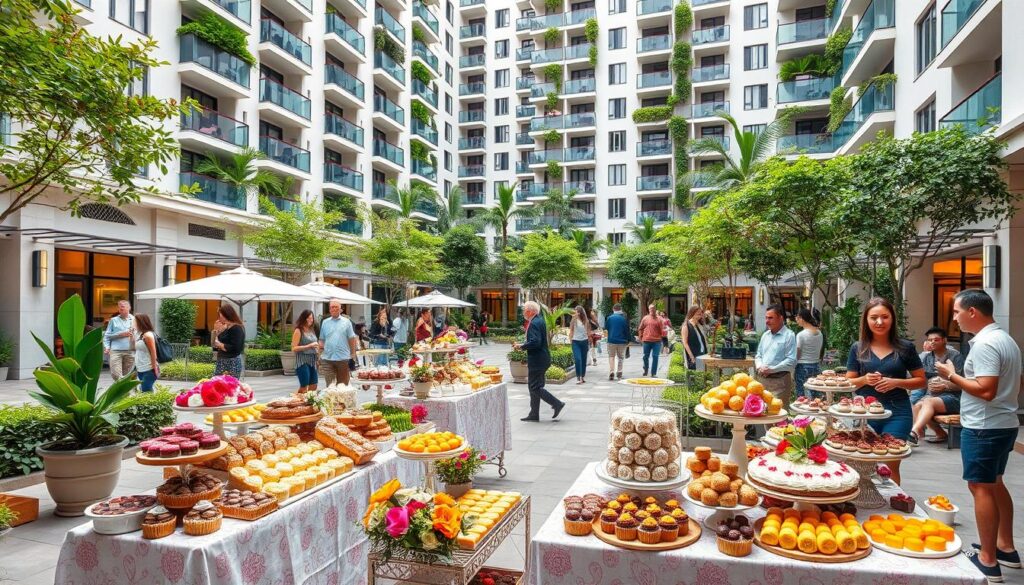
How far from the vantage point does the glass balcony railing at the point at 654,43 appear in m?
38.7

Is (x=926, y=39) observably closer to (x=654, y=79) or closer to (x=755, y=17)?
(x=755, y=17)

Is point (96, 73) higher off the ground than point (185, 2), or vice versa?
point (185, 2)

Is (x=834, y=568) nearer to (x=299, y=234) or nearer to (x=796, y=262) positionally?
(x=796, y=262)

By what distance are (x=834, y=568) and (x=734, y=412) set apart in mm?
1058

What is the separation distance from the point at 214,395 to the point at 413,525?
2.11 m

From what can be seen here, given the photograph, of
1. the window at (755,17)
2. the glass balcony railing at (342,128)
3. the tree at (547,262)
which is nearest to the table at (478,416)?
the tree at (547,262)

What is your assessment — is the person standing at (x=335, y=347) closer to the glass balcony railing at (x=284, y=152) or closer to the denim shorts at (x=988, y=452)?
the denim shorts at (x=988, y=452)

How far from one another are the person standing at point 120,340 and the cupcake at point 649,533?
10.6 meters

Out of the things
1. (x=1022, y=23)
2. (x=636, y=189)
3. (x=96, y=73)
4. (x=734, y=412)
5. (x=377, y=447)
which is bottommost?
(x=377, y=447)

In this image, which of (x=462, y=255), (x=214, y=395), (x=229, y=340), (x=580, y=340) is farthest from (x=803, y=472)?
(x=462, y=255)

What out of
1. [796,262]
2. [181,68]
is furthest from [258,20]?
[796,262]

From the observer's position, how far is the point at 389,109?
33281 mm

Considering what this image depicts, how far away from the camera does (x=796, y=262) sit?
14.2 m

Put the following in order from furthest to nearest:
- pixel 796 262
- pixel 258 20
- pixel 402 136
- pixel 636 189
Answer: pixel 636 189
pixel 402 136
pixel 258 20
pixel 796 262
